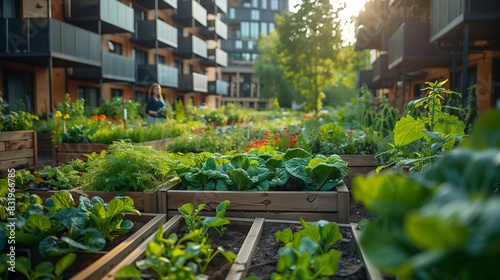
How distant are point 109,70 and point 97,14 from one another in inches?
105

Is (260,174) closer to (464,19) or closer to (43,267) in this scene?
(43,267)

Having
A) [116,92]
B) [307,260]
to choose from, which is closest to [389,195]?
[307,260]

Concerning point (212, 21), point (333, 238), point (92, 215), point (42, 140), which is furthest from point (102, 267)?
point (212, 21)

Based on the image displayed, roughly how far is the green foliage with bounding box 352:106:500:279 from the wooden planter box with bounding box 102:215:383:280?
1027 mm

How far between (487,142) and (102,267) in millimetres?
1811

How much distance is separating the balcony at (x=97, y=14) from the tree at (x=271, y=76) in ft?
126

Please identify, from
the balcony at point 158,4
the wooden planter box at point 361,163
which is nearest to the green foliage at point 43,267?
the wooden planter box at point 361,163

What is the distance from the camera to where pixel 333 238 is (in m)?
2.50

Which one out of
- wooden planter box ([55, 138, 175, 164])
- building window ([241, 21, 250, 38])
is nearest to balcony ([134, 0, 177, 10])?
wooden planter box ([55, 138, 175, 164])

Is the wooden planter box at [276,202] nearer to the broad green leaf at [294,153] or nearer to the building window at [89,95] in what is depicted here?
the broad green leaf at [294,153]

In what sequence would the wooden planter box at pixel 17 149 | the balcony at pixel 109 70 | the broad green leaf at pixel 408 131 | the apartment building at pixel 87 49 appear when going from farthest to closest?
the balcony at pixel 109 70, the apartment building at pixel 87 49, the wooden planter box at pixel 17 149, the broad green leaf at pixel 408 131

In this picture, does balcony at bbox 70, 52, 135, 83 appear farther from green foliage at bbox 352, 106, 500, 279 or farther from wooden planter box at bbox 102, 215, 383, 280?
green foliage at bbox 352, 106, 500, 279

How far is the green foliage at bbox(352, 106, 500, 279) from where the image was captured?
0.92 m

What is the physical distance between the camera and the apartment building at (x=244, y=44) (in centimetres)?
7019
